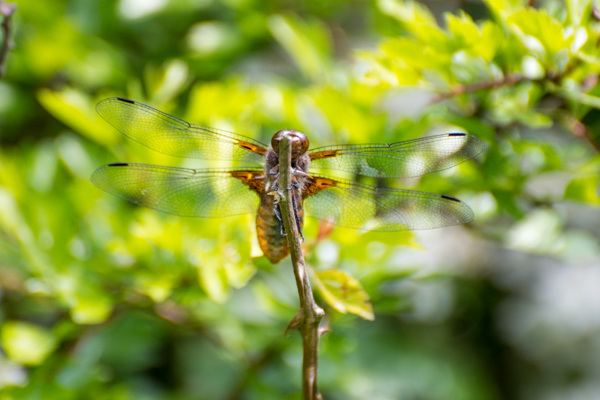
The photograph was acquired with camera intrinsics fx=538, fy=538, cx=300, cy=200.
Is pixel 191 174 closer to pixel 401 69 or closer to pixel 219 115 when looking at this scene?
pixel 219 115

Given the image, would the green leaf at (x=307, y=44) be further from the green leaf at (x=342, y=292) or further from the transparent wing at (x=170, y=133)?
the green leaf at (x=342, y=292)

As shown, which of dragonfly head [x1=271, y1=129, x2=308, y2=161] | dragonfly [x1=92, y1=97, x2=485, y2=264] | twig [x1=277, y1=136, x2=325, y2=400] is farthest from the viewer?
dragonfly [x1=92, y1=97, x2=485, y2=264]

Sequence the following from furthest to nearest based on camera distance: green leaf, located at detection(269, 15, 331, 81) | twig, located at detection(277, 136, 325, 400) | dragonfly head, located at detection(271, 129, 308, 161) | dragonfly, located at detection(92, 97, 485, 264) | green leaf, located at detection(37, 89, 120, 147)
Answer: green leaf, located at detection(269, 15, 331, 81) < green leaf, located at detection(37, 89, 120, 147) < dragonfly, located at detection(92, 97, 485, 264) < dragonfly head, located at detection(271, 129, 308, 161) < twig, located at detection(277, 136, 325, 400)

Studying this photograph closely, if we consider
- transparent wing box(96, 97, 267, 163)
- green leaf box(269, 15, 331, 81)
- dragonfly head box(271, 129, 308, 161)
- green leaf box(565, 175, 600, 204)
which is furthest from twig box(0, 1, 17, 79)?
green leaf box(565, 175, 600, 204)

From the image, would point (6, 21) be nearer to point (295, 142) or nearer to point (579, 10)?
point (295, 142)

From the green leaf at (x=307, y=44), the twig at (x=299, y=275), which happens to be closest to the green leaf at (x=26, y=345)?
the twig at (x=299, y=275)

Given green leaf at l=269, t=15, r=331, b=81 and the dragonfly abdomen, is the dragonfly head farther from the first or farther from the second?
green leaf at l=269, t=15, r=331, b=81
